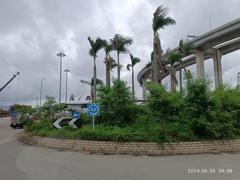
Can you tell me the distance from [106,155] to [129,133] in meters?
1.79

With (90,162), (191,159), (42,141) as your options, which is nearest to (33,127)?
(42,141)

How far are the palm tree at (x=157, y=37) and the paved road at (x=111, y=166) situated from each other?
13082 millimetres

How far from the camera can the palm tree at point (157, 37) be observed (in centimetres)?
2584

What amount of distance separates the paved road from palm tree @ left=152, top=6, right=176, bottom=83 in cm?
1308

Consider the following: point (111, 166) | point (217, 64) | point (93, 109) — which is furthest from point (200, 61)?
point (111, 166)

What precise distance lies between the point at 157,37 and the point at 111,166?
57.5ft

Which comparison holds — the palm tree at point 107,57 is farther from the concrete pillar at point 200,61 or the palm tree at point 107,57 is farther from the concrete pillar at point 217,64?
the concrete pillar at point 217,64

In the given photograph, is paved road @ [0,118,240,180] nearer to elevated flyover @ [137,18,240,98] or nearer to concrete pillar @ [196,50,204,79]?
elevated flyover @ [137,18,240,98]

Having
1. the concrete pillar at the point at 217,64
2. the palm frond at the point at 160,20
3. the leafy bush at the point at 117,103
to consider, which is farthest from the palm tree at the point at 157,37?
the concrete pillar at the point at 217,64

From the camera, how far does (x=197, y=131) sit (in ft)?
50.5

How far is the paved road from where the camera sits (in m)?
9.20

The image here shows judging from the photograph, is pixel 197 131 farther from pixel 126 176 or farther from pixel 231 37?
pixel 231 37

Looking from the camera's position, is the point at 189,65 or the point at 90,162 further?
the point at 189,65

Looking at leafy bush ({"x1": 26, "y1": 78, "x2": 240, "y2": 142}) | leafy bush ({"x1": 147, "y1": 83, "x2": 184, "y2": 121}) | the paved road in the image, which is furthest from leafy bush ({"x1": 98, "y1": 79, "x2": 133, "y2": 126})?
the paved road
